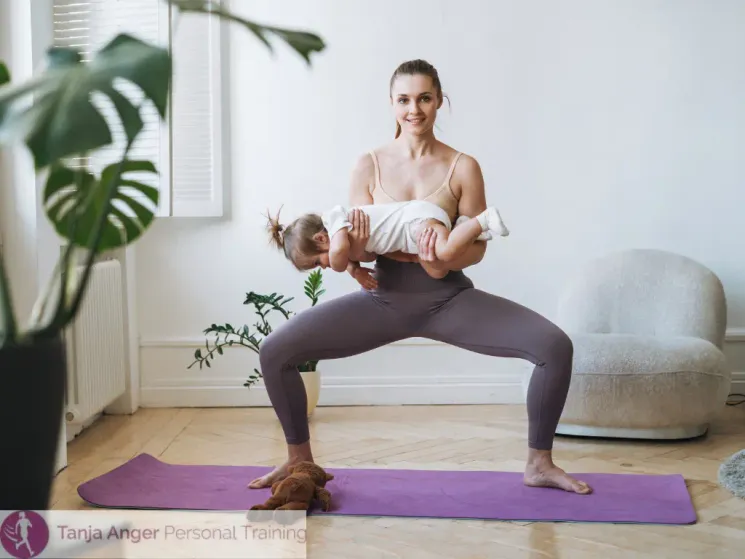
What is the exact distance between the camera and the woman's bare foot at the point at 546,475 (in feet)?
9.36

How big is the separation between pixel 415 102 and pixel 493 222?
22.2 inches

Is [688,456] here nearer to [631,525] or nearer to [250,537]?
[631,525]

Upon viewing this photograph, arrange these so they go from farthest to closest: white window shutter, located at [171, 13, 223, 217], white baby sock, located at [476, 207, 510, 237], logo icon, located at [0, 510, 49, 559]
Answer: white window shutter, located at [171, 13, 223, 217], white baby sock, located at [476, 207, 510, 237], logo icon, located at [0, 510, 49, 559]

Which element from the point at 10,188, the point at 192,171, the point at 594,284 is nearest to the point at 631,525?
the point at 594,284

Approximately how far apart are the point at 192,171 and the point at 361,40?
972 mm

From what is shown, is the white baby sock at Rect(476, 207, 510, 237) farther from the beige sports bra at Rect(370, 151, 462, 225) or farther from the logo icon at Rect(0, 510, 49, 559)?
the logo icon at Rect(0, 510, 49, 559)

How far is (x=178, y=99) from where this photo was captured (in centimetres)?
412

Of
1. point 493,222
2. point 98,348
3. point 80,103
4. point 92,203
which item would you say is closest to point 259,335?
point 98,348

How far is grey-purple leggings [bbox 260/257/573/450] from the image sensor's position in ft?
9.34

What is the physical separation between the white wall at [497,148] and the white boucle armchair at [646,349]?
1.27ft

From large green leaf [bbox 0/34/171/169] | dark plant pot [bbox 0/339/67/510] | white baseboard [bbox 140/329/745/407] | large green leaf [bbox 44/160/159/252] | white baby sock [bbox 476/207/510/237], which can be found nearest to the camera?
large green leaf [bbox 0/34/171/169]

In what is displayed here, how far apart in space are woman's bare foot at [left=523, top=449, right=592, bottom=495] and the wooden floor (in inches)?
10.7

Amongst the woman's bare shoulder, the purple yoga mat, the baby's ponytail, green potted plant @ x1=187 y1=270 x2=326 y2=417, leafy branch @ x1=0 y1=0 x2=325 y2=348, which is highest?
leafy branch @ x1=0 y1=0 x2=325 y2=348

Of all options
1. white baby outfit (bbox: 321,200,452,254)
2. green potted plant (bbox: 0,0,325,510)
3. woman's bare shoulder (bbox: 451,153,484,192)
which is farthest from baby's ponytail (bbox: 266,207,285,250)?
green potted plant (bbox: 0,0,325,510)
